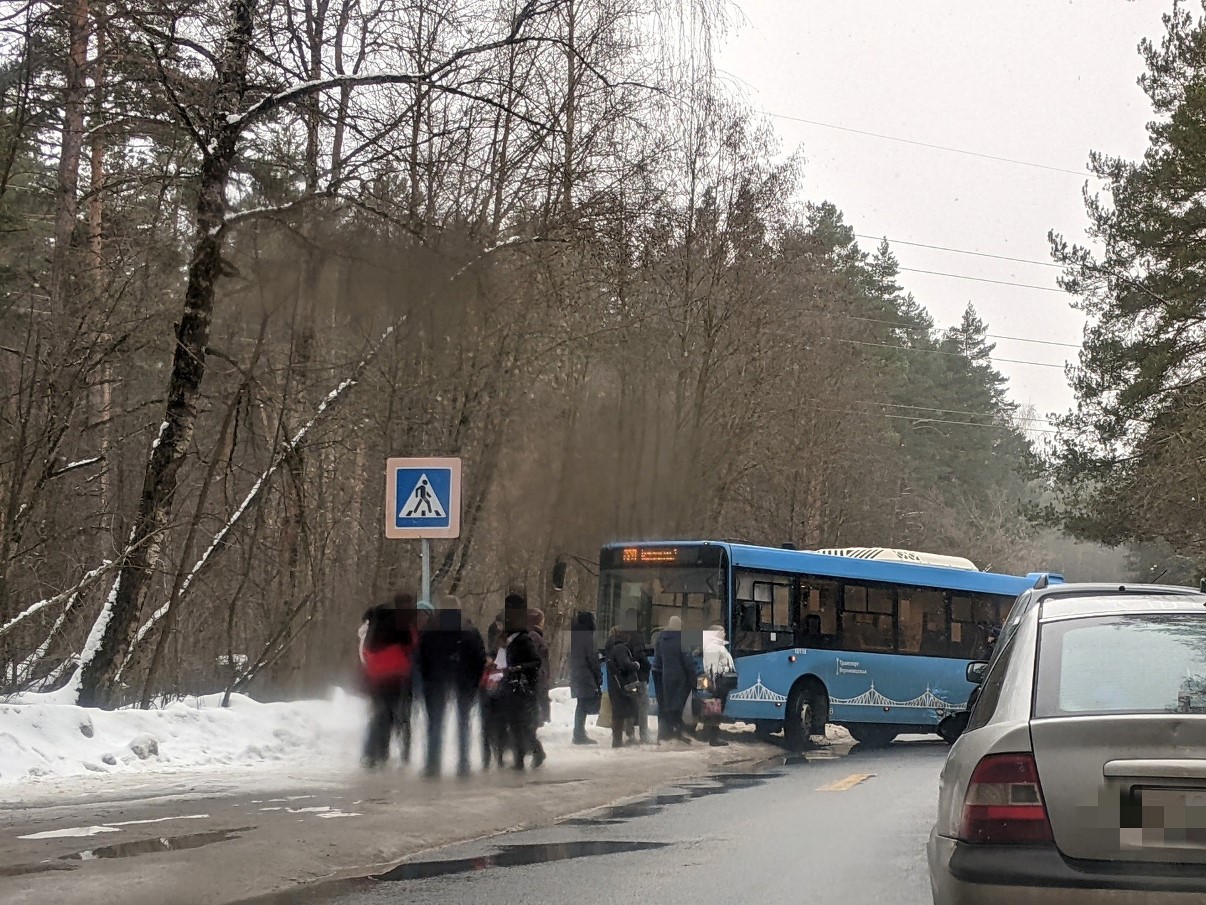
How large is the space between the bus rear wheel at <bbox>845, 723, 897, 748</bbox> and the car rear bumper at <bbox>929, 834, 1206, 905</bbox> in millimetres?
20238

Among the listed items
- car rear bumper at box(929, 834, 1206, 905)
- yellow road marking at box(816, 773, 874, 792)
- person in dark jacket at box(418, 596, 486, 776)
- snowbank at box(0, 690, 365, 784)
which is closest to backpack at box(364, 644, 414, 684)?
person in dark jacket at box(418, 596, 486, 776)

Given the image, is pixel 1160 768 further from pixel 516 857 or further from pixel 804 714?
pixel 804 714

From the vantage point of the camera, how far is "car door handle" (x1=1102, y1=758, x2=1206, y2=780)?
184 inches

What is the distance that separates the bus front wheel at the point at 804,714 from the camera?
22797 mm

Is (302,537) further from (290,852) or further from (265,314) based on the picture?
(290,852)

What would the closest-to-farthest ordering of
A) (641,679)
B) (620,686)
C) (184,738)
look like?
(184,738) < (620,686) < (641,679)

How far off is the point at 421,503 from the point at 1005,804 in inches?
396

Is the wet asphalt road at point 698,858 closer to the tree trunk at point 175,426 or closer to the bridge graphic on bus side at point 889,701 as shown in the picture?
the tree trunk at point 175,426

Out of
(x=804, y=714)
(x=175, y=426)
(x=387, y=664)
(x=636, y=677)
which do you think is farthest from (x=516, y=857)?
(x=804, y=714)

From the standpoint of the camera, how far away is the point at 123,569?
1588 centimetres

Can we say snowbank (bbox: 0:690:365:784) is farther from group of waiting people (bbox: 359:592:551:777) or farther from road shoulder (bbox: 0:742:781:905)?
group of waiting people (bbox: 359:592:551:777)

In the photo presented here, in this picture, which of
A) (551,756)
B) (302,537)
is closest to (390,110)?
(302,537)

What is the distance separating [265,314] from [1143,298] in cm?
2745

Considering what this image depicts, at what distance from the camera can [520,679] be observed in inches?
594
